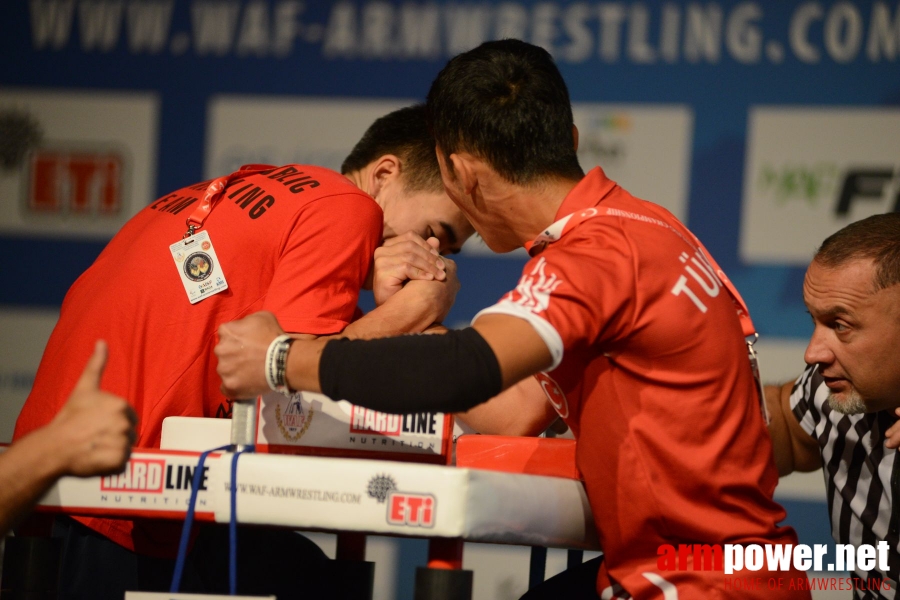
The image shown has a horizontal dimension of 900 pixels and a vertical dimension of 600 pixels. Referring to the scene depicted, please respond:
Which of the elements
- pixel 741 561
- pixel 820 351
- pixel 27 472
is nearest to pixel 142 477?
pixel 27 472

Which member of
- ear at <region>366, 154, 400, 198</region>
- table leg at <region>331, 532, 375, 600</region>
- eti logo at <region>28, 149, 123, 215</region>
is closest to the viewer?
table leg at <region>331, 532, 375, 600</region>

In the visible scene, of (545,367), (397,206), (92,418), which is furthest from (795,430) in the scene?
(92,418)

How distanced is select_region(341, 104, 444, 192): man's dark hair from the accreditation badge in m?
0.55

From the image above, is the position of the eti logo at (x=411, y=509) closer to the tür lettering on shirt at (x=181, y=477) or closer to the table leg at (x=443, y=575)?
the table leg at (x=443, y=575)

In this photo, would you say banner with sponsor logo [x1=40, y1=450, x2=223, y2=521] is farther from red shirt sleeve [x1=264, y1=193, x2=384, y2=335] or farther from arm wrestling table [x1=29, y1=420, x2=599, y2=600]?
red shirt sleeve [x1=264, y1=193, x2=384, y2=335]

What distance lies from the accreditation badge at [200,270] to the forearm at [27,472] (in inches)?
22.8

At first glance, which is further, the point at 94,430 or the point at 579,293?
the point at 579,293

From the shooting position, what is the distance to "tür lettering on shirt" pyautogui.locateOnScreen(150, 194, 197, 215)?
5.78 ft

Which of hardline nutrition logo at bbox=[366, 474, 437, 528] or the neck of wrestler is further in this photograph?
the neck of wrestler

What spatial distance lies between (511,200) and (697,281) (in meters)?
0.33

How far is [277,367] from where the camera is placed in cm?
120

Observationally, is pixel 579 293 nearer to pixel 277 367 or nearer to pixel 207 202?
pixel 277 367

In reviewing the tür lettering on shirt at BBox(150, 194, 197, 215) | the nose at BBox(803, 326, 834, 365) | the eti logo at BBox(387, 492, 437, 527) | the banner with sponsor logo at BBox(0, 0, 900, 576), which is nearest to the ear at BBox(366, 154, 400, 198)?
the tür lettering on shirt at BBox(150, 194, 197, 215)

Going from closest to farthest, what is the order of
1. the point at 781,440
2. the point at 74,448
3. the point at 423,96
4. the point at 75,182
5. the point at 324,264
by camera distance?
the point at 74,448
the point at 324,264
the point at 781,440
the point at 423,96
the point at 75,182
